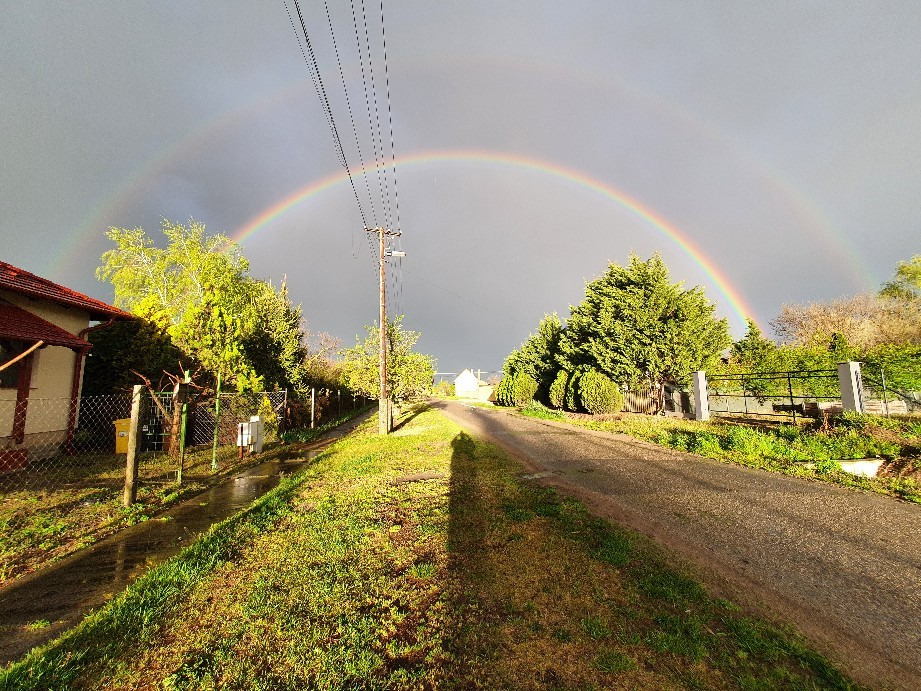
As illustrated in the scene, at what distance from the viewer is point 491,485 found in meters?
7.04

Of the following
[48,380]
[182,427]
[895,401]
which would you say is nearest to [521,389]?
[895,401]

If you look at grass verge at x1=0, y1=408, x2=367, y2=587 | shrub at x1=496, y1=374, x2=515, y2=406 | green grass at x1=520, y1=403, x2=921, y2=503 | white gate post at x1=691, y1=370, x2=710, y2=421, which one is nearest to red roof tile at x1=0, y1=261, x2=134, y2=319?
grass verge at x1=0, y1=408, x2=367, y2=587

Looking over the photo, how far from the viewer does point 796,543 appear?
4.45m

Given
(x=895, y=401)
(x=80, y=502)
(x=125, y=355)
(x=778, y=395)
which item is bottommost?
(x=80, y=502)

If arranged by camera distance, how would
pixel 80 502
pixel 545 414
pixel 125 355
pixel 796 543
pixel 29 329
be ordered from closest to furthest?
pixel 796 543, pixel 80 502, pixel 29 329, pixel 125 355, pixel 545 414

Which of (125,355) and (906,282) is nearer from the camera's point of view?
(125,355)

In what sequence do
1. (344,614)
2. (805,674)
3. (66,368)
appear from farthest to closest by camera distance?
1. (66,368)
2. (344,614)
3. (805,674)

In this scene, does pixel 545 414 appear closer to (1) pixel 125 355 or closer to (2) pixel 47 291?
(1) pixel 125 355

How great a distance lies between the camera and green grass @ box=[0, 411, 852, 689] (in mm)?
2365

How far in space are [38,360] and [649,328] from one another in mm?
22499

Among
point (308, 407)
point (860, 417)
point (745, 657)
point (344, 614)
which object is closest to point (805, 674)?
point (745, 657)

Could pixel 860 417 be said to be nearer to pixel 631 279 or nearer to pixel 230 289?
pixel 631 279

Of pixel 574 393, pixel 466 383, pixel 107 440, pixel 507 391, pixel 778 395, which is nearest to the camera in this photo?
pixel 107 440

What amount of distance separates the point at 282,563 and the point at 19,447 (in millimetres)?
10202
